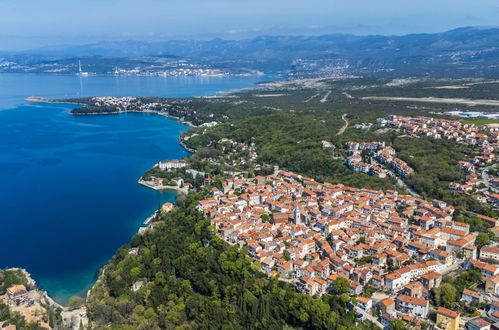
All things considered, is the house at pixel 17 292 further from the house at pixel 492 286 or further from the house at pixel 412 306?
the house at pixel 492 286

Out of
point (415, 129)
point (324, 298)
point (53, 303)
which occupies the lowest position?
point (53, 303)

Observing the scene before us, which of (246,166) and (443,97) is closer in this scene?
(246,166)

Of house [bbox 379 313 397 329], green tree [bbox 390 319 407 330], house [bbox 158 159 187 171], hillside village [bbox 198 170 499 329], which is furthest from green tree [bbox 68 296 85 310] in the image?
house [bbox 158 159 187 171]

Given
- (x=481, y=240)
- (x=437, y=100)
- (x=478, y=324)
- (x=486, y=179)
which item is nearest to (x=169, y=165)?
(x=486, y=179)

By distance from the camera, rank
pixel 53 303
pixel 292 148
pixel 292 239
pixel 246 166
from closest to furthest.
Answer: pixel 53 303, pixel 292 239, pixel 246 166, pixel 292 148

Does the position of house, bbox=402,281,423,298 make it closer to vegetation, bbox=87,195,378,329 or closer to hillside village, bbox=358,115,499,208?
vegetation, bbox=87,195,378,329

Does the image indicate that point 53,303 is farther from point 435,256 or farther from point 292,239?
point 435,256

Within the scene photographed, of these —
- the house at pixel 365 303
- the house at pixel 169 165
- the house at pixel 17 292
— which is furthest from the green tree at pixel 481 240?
the house at pixel 169 165

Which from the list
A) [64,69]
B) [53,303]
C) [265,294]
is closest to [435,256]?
[265,294]
